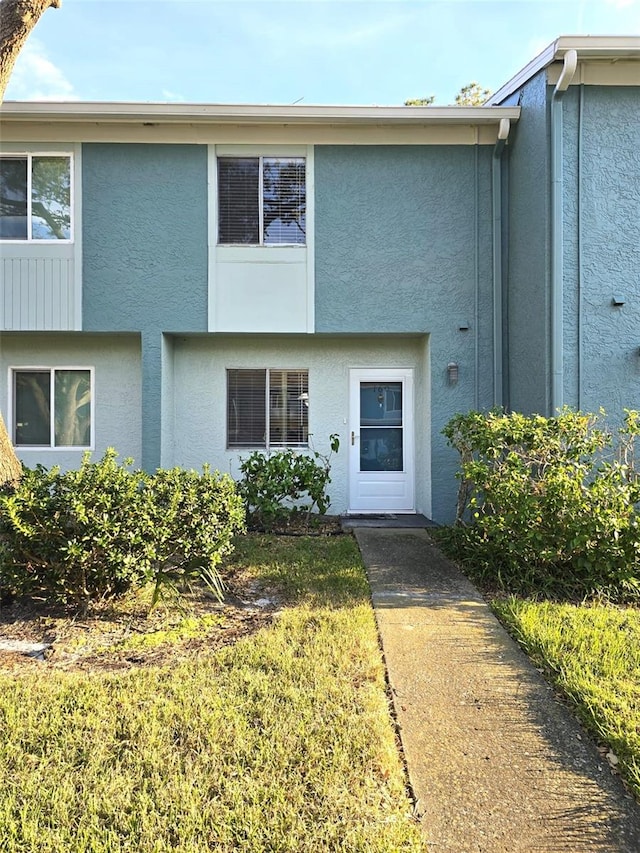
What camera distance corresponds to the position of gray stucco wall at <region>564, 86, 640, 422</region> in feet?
20.7

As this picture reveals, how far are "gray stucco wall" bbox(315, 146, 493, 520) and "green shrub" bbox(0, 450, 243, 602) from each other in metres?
4.36

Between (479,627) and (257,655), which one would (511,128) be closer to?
(479,627)

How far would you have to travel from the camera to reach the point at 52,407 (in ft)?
27.1

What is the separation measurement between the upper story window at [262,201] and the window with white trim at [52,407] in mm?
3439

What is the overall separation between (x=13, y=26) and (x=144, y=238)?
3063mm

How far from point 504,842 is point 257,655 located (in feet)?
6.12

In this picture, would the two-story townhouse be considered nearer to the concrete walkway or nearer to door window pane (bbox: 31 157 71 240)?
door window pane (bbox: 31 157 71 240)

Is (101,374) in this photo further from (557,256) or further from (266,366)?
(557,256)

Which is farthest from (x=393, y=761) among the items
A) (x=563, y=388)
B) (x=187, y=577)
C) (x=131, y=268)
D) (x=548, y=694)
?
(x=131, y=268)

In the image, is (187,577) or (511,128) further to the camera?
(511,128)

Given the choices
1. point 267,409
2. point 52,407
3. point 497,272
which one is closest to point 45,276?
point 52,407

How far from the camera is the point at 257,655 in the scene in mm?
3438

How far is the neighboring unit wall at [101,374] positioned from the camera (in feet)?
26.9

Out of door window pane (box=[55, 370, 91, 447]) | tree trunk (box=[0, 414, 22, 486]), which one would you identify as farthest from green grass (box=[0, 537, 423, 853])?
door window pane (box=[55, 370, 91, 447])
